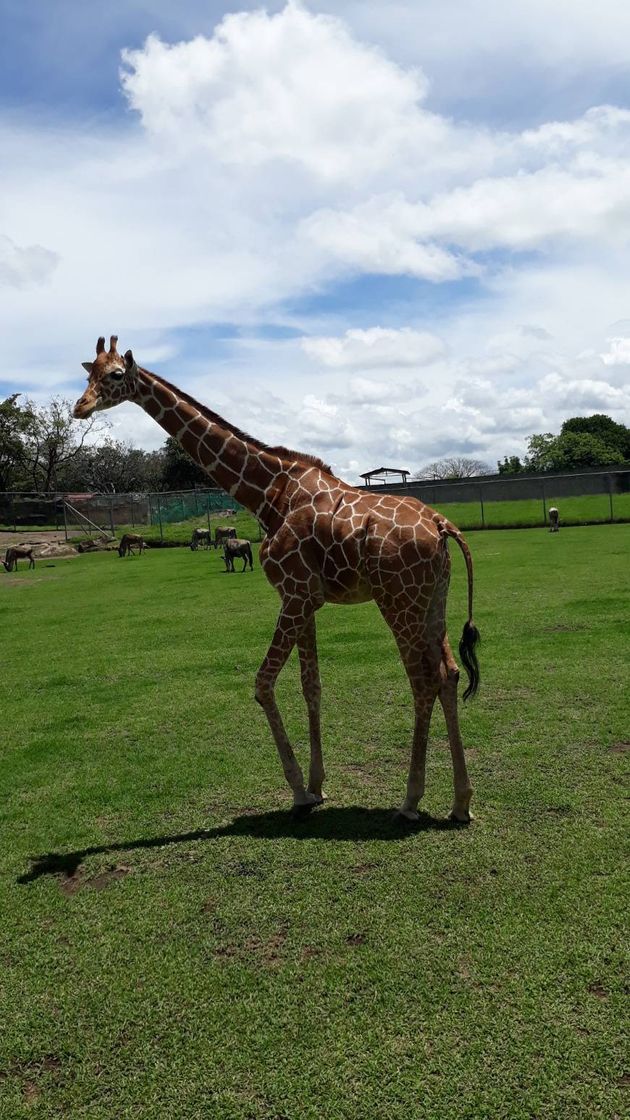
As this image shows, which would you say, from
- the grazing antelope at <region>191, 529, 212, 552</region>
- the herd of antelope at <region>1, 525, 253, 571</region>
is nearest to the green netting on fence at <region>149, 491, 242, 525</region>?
the herd of antelope at <region>1, 525, 253, 571</region>

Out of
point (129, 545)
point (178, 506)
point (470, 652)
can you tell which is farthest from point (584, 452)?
point (470, 652)

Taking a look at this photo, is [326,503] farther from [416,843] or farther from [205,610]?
[205,610]

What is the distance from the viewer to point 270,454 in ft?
18.3

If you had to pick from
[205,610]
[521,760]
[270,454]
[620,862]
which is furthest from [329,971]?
[205,610]

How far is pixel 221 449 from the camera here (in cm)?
554

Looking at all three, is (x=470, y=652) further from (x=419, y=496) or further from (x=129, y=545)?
(x=419, y=496)

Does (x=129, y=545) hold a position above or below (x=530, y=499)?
below

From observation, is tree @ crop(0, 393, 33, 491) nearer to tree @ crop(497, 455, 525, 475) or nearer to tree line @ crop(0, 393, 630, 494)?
tree line @ crop(0, 393, 630, 494)

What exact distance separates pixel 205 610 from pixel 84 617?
2.50 metres

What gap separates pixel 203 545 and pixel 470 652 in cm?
2994

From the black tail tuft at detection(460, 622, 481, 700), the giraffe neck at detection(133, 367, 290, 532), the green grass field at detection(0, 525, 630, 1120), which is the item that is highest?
the giraffe neck at detection(133, 367, 290, 532)

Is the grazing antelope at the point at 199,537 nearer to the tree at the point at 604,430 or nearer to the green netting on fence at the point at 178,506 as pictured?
the green netting on fence at the point at 178,506

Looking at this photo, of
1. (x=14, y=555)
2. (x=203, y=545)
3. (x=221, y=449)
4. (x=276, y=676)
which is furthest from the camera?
(x=203, y=545)

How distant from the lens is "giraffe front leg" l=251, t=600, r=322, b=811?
5.05 m
